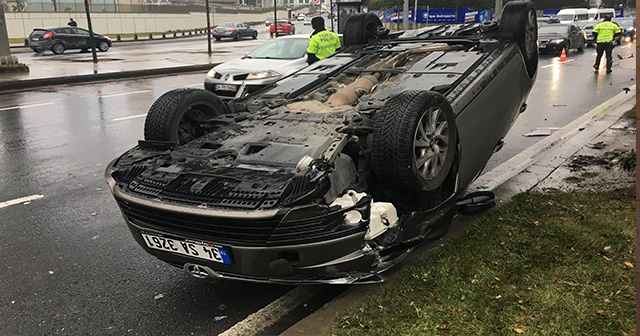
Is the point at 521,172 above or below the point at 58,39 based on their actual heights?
below

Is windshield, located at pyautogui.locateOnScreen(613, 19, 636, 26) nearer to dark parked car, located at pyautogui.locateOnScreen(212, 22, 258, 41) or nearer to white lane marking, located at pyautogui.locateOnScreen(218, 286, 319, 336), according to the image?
dark parked car, located at pyautogui.locateOnScreen(212, 22, 258, 41)

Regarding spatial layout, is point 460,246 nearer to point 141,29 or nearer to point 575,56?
point 575,56

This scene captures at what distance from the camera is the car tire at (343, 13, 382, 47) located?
20.3 feet

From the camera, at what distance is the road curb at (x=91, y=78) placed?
573 inches

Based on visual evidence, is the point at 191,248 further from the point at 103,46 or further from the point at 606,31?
the point at 103,46

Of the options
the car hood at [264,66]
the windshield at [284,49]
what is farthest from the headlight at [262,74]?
the windshield at [284,49]

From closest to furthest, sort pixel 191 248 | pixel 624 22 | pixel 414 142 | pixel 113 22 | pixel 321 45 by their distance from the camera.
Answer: pixel 191 248 < pixel 414 142 < pixel 321 45 < pixel 624 22 < pixel 113 22

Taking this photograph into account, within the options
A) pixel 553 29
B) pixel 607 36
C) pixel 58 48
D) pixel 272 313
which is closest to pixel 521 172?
pixel 272 313

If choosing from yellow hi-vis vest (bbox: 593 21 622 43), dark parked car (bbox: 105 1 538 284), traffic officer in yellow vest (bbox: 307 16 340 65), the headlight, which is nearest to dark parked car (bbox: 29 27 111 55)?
the headlight

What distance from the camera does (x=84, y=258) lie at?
4.29 m

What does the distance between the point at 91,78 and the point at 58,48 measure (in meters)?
11.6

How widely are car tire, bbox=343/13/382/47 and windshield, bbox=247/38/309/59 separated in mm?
5625

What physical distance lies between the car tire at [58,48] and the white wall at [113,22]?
15.5 meters

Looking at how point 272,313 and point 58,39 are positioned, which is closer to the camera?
point 272,313
